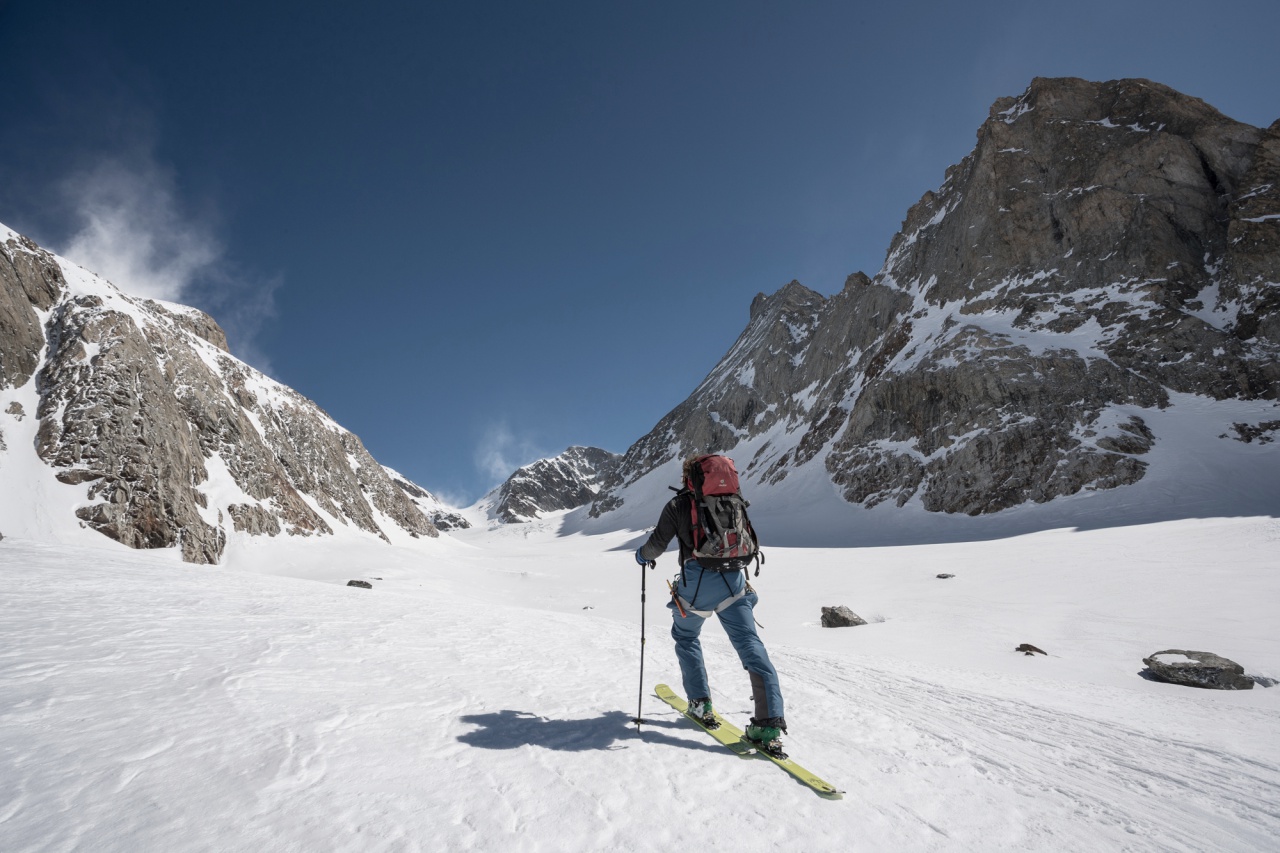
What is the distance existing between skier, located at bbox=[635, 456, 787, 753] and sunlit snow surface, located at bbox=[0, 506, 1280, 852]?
1.27 ft

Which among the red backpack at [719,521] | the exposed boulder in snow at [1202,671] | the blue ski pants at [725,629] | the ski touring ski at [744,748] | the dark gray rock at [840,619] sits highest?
the red backpack at [719,521]

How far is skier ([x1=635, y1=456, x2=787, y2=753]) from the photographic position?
14.0 feet

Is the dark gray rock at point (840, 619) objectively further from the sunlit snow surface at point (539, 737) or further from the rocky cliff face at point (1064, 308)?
the rocky cliff face at point (1064, 308)

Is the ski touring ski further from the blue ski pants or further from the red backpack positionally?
the red backpack

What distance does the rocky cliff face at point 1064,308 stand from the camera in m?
39.5

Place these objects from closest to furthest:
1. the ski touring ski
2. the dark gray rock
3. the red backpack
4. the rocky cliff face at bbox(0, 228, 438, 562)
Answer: the ski touring ski, the red backpack, the dark gray rock, the rocky cliff face at bbox(0, 228, 438, 562)

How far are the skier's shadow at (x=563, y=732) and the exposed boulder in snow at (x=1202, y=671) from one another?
312 inches

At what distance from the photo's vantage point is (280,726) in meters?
3.68

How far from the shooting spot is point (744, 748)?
158 inches

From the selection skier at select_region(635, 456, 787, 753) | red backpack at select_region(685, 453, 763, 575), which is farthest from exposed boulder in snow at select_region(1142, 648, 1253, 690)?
red backpack at select_region(685, 453, 763, 575)

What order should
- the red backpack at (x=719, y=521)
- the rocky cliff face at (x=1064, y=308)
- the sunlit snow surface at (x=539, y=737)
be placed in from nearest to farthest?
the sunlit snow surface at (x=539, y=737) < the red backpack at (x=719, y=521) < the rocky cliff face at (x=1064, y=308)

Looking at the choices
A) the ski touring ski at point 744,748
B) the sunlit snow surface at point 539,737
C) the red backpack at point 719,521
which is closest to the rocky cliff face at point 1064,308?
the sunlit snow surface at point 539,737

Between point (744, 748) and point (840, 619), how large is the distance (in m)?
11.4

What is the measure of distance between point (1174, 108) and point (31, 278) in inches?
3654
